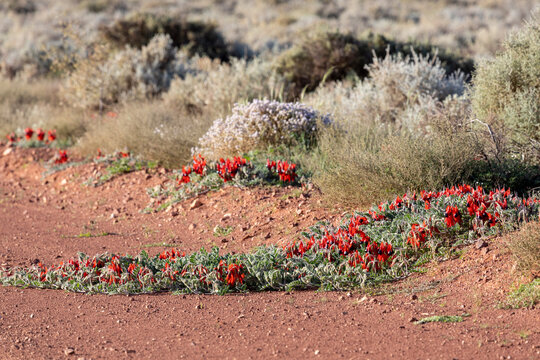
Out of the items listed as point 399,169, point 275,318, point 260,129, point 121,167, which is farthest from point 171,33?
point 275,318

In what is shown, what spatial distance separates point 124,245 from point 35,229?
1405 mm

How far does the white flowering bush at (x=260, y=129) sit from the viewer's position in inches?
336

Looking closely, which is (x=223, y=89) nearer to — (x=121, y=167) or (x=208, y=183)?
(x=121, y=167)

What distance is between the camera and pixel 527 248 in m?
4.33

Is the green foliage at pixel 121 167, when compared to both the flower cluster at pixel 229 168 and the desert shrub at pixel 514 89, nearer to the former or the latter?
the flower cluster at pixel 229 168

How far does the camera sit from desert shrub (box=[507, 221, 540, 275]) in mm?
4293

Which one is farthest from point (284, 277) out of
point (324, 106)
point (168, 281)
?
point (324, 106)

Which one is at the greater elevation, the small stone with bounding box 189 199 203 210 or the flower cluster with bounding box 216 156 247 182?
the flower cluster with bounding box 216 156 247 182

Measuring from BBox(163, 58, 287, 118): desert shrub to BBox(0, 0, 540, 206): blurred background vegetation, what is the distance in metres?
0.03

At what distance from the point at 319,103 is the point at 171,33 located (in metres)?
10.6

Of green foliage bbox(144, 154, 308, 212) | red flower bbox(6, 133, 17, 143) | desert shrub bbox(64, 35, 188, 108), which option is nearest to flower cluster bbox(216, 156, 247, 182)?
green foliage bbox(144, 154, 308, 212)

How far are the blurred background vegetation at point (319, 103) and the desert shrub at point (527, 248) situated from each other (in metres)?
1.76

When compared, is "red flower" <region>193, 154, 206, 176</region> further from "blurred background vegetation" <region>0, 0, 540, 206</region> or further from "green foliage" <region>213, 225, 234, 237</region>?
"green foliage" <region>213, 225, 234, 237</region>

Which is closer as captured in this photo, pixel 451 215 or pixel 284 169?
pixel 451 215
